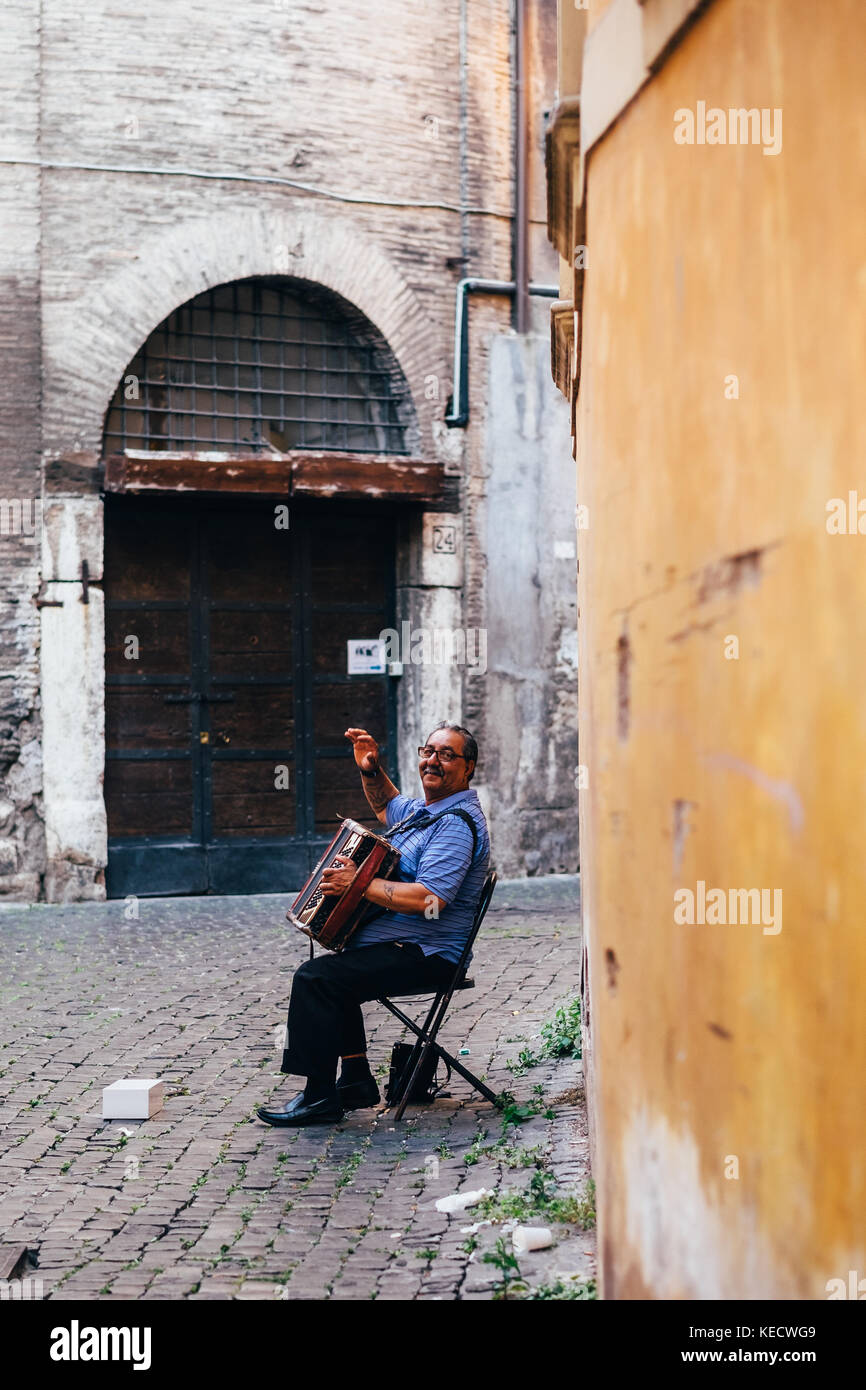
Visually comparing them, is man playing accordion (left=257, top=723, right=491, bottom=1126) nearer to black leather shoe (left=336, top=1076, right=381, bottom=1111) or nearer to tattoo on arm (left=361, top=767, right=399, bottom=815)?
black leather shoe (left=336, top=1076, right=381, bottom=1111)

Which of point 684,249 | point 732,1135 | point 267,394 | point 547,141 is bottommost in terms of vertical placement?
point 732,1135

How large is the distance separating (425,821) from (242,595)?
21.1 feet

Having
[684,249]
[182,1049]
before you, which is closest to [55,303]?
[182,1049]

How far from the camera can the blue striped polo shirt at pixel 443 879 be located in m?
5.50

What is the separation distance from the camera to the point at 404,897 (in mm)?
5422

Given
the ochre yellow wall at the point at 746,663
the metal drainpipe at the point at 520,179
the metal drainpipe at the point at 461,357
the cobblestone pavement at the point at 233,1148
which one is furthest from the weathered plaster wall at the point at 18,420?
the ochre yellow wall at the point at 746,663

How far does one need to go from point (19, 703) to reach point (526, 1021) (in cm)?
536

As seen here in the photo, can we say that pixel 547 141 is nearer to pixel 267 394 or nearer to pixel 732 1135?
pixel 732 1135

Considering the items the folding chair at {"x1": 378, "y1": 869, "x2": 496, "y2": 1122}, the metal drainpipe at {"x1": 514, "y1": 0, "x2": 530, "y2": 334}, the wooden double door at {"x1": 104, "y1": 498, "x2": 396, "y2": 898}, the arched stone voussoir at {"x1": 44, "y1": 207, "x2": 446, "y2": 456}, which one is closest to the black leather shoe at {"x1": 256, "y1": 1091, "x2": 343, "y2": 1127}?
the folding chair at {"x1": 378, "y1": 869, "x2": 496, "y2": 1122}

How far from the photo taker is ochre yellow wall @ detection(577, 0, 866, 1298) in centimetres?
260

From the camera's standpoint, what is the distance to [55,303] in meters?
11.1

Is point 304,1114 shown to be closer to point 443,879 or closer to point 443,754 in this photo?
point 443,879

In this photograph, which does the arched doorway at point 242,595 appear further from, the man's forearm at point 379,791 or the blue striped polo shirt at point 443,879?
the blue striped polo shirt at point 443,879

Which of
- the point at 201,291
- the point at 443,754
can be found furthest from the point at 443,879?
the point at 201,291
